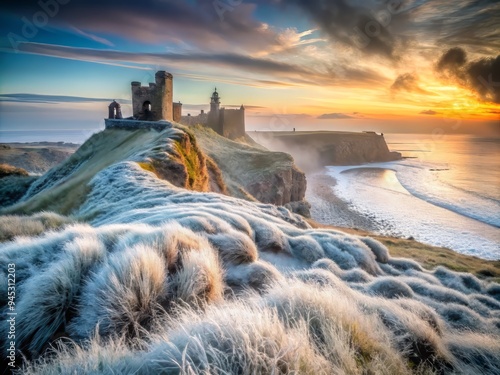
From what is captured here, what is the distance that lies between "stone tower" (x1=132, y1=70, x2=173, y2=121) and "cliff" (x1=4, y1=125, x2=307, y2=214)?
457cm

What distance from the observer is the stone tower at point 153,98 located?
35.1 metres

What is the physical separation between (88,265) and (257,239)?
4546 mm

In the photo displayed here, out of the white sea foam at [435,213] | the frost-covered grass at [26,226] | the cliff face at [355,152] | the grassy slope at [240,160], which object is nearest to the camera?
the frost-covered grass at [26,226]

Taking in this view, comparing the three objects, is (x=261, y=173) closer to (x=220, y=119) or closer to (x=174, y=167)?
(x=174, y=167)

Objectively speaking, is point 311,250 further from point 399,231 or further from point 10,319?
point 399,231

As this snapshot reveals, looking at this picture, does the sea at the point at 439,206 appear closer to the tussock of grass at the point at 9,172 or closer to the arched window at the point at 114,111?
the arched window at the point at 114,111

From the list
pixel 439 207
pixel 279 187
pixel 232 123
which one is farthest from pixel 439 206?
pixel 232 123

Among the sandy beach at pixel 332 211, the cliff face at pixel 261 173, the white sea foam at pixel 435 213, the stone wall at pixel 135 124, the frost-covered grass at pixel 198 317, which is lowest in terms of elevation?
the sandy beach at pixel 332 211

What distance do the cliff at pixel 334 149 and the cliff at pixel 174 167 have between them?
61.6 meters

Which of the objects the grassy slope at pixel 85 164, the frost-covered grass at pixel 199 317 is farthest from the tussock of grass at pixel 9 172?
the frost-covered grass at pixel 199 317

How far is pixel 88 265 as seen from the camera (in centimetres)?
379

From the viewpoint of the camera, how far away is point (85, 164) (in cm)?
2786

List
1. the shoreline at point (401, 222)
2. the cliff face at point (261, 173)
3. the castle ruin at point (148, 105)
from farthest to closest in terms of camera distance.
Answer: the cliff face at point (261, 173), the castle ruin at point (148, 105), the shoreline at point (401, 222)

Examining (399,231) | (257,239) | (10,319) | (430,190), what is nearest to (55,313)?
(10,319)
